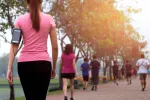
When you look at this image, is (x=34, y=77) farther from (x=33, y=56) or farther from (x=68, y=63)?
(x=68, y=63)

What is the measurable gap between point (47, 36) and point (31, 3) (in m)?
0.44

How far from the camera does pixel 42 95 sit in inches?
200

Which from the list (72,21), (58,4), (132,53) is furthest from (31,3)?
(132,53)

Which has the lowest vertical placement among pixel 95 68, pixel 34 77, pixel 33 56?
pixel 95 68

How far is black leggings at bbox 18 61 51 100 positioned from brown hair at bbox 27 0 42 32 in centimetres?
42

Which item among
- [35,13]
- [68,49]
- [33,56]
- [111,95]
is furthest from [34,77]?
[111,95]

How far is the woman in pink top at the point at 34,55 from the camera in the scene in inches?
197

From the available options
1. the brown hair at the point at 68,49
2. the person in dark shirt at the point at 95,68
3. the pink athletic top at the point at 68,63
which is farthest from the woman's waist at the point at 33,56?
the person in dark shirt at the point at 95,68

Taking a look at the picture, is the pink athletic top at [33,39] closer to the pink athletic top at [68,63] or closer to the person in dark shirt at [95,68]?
the pink athletic top at [68,63]

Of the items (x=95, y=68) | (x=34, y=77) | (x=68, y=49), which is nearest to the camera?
(x=34, y=77)

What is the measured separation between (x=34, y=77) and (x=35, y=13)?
72 cm

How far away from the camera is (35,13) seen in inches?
198

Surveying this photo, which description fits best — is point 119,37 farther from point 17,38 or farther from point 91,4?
point 17,38

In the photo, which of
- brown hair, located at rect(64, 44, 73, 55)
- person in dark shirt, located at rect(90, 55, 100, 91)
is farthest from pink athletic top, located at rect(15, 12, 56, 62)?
person in dark shirt, located at rect(90, 55, 100, 91)
